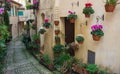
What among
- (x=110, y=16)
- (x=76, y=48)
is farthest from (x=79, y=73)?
(x=110, y=16)

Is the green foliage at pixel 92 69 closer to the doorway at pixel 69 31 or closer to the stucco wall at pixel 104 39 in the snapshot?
the stucco wall at pixel 104 39

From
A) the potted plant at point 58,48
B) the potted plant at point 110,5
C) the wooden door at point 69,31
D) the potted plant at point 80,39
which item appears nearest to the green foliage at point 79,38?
the potted plant at point 80,39

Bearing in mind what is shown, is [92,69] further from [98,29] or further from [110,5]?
[110,5]

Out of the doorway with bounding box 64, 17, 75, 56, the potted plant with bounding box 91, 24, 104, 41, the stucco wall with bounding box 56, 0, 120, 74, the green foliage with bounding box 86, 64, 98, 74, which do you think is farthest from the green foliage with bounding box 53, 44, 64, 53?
the potted plant with bounding box 91, 24, 104, 41

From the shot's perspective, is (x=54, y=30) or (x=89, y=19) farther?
(x=54, y=30)

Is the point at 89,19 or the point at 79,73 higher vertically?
the point at 89,19

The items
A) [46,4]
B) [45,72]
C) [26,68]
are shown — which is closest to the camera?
[45,72]

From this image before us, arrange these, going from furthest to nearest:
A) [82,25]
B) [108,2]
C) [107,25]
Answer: [82,25]
[107,25]
[108,2]

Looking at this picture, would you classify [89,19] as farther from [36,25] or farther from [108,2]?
[36,25]

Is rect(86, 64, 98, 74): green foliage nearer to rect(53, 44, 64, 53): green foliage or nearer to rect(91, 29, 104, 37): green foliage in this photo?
rect(91, 29, 104, 37): green foliage

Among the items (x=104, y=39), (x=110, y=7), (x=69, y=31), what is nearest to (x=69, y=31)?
(x=69, y=31)

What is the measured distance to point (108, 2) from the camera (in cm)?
648

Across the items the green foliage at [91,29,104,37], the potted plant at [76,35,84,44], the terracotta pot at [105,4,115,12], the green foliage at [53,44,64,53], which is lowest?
the green foliage at [53,44,64,53]

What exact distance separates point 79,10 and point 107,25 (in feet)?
7.62
